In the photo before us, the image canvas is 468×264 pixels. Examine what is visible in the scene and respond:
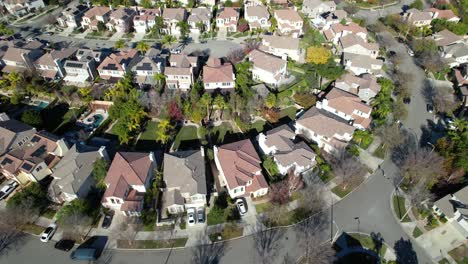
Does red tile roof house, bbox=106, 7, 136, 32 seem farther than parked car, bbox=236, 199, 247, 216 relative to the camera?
Yes

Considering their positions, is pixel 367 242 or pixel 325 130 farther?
pixel 325 130

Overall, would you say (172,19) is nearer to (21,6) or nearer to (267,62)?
(267,62)

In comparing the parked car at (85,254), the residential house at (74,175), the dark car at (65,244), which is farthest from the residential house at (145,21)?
the parked car at (85,254)

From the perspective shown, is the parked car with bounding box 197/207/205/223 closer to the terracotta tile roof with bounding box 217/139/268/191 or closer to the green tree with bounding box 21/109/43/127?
the terracotta tile roof with bounding box 217/139/268/191

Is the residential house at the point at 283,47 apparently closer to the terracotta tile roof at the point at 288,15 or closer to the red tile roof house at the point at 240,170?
the terracotta tile roof at the point at 288,15

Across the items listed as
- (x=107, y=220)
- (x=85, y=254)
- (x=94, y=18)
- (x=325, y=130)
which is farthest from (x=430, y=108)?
(x=94, y=18)

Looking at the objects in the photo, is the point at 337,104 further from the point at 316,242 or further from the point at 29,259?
the point at 29,259

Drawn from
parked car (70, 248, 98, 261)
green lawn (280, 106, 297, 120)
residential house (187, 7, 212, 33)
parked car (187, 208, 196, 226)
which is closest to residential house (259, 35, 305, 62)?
green lawn (280, 106, 297, 120)
